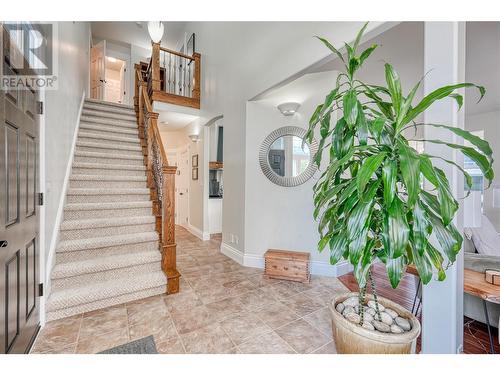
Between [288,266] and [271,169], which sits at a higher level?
[271,169]

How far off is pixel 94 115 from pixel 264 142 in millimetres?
3373

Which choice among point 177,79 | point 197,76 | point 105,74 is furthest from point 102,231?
point 105,74

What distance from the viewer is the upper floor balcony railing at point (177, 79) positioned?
4.41 meters

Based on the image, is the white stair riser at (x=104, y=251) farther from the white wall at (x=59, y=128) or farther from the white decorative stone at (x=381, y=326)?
the white decorative stone at (x=381, y=326)

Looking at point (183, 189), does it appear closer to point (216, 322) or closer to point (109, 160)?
point (109, 160)

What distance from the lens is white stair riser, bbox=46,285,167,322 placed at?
6.70ft

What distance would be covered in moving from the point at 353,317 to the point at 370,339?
0.17 metres

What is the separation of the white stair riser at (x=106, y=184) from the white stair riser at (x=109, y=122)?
5.08 ft

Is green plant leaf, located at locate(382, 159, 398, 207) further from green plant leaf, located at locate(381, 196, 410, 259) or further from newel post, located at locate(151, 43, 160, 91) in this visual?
newel post, located at locate(151, 43, 160, 91)

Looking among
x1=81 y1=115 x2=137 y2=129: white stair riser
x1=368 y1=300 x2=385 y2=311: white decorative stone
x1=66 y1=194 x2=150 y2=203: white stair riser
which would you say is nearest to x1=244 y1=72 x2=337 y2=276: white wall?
x1=66 y1=194 x2=150 y2=203: white stair riser

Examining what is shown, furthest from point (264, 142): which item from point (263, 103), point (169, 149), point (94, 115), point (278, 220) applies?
point (169, 149)

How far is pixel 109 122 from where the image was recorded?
4273mm

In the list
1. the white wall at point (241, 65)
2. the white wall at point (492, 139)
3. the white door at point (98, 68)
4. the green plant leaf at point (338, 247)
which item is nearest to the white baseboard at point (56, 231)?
the white wall at point (241, 65)
